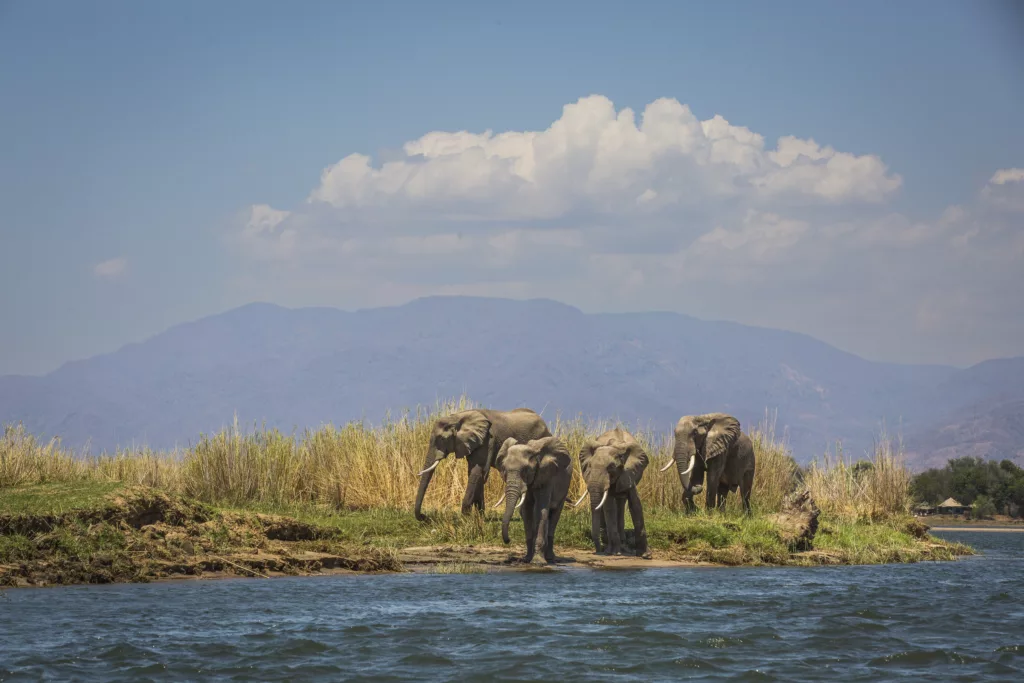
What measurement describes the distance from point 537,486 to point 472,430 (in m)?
4.88

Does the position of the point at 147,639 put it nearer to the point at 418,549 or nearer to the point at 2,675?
the point at 2,675

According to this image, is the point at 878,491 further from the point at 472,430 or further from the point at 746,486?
the point at 472,430

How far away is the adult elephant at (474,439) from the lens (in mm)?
23625

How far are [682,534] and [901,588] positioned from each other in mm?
4194

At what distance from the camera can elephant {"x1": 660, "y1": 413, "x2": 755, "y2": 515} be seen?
24.8 metres

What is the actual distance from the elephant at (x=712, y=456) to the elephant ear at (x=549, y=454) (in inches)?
242

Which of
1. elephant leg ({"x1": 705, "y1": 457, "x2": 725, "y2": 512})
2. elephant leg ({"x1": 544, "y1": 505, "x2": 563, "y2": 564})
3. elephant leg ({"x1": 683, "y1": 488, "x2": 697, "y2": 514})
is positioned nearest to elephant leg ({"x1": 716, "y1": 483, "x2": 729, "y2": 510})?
elephant leg ({"x1": 705, "y1": 457, "x2": 725, "y2": 512})

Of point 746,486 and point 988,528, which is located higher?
point 746,486

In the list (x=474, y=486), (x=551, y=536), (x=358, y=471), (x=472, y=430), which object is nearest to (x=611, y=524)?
(x=551, y=536)

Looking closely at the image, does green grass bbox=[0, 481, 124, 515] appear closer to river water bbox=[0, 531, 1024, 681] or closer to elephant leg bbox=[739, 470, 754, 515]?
river water bbox=[0, 531, 1024, 681]

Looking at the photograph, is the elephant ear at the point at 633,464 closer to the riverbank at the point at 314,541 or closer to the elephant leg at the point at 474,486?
the riverbank at the point at 314,541

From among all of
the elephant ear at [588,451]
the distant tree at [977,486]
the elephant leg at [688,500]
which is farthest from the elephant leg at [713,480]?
the distant tree at [977,486]

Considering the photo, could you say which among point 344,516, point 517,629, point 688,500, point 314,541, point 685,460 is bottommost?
point 517,629

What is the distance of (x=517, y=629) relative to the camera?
1439 cm
